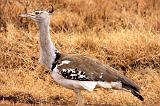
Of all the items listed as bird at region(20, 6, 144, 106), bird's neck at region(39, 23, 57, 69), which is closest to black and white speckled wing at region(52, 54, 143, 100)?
bird at region(20, 6, 144, 106)

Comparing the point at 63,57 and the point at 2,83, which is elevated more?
the point at 63,57

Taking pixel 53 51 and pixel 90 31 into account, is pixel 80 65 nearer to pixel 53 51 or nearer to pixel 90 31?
pixel 53 51

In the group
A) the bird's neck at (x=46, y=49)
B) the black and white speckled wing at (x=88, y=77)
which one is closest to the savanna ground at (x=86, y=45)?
the bird's neck at (x=46, y=49)

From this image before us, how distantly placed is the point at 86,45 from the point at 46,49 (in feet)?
9.29

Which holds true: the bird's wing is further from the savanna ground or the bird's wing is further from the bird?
the savanna ground

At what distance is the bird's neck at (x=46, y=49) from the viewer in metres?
7.75

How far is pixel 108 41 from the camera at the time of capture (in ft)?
35.2

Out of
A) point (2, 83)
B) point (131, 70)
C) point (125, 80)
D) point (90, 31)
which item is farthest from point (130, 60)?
point (125, 80)

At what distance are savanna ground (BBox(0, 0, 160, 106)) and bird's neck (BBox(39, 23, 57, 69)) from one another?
1191mm

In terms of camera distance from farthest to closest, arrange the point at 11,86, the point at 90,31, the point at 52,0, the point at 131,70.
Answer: the point at 52,0 → the point at 90,31 → the point at 131,70 → the point at 11,86

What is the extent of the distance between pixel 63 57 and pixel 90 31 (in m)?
3.65

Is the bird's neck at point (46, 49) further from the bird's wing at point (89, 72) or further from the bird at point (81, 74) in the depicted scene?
the bird's wing at point (89, 72)

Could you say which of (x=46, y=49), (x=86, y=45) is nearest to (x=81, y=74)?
(x=46, y=49)

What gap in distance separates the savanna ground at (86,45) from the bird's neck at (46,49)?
1.19 m
